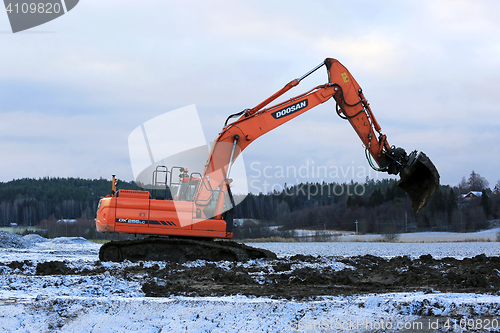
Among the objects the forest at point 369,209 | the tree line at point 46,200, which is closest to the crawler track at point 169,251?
the forest at point 369,209

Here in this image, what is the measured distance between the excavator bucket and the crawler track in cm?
528

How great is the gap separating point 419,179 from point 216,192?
19.9ft

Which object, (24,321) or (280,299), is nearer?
(24,321)

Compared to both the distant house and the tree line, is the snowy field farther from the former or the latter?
the tree line

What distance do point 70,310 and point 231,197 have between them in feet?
28.2

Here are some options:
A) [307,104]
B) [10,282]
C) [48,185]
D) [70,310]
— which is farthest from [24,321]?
[48,185]

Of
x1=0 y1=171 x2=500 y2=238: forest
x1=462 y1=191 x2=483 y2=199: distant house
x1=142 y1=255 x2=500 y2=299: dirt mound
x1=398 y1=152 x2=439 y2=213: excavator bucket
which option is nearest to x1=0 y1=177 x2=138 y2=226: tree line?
x1=0 y1=171 x2=500 y2=238: forest

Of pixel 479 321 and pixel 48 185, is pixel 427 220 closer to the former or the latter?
pixel 479 321

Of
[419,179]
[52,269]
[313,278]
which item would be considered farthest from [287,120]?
[52,269]

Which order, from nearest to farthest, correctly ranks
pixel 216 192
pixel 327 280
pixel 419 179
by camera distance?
pixel 327 280
pixel 419 179
pixel 216 192

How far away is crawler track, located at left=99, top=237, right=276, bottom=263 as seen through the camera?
13969 millimetres

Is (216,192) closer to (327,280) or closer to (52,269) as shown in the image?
(52,269)

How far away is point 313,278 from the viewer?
31.3 ft

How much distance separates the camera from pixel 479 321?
18.0 ft
